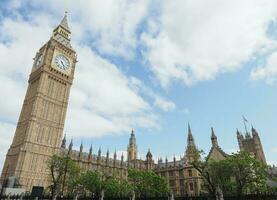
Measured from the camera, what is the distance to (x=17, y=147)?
2324 inches

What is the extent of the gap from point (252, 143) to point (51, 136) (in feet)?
271

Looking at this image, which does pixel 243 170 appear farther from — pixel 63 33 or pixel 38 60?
pixel 63 33

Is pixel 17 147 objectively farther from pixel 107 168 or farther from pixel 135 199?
pixel 135 199

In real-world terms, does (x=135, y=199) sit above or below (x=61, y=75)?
below

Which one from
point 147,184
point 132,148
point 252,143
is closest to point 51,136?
point 147,184

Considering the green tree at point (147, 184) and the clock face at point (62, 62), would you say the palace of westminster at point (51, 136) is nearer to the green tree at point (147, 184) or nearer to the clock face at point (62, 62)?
the clock face at point (62, 62)

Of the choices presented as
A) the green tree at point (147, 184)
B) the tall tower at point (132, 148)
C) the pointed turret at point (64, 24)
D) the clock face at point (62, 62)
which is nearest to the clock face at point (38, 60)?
the clock face at point (62, 62)

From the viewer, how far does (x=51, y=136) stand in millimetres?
62406

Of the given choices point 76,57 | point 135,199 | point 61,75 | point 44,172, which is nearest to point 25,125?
point 44,172

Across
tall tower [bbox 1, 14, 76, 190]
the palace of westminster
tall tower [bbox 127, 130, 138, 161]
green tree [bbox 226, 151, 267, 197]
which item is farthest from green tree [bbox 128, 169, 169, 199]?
tall tower [bbox 127, 130, 138, 161]

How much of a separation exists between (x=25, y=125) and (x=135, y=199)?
160 feet

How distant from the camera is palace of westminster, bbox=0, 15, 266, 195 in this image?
5581 centimetres

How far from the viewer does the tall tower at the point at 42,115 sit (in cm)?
5506

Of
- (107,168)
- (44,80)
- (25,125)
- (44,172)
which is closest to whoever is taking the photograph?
(44,172)
